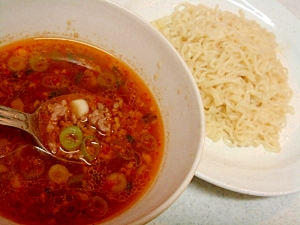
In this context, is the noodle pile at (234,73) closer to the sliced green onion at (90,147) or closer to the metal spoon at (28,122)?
the sliced green onion at (90,147)

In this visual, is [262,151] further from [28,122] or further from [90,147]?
[28,122]

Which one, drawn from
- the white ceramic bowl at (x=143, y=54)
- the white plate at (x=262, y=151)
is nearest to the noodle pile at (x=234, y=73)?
the white plate at (x=262, y=151)

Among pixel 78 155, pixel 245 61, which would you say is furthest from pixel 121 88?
pixel 245 61

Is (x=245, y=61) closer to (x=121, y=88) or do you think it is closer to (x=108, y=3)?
(x=121, y=88)

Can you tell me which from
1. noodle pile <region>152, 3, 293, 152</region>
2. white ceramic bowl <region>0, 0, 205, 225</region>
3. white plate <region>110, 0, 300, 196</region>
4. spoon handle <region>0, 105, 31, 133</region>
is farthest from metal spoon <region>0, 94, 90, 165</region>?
noodle pile <region>152, 3, 293, 152</region>

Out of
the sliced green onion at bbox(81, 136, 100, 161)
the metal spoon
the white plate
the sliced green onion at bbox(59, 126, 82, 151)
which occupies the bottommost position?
the white plate

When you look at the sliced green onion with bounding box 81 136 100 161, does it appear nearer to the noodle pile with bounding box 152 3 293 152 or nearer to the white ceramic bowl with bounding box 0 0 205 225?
the white ceramic bowl with bounding box 0 0 205 225

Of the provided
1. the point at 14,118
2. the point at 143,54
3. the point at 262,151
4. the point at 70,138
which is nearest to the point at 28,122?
the point at 14,118
